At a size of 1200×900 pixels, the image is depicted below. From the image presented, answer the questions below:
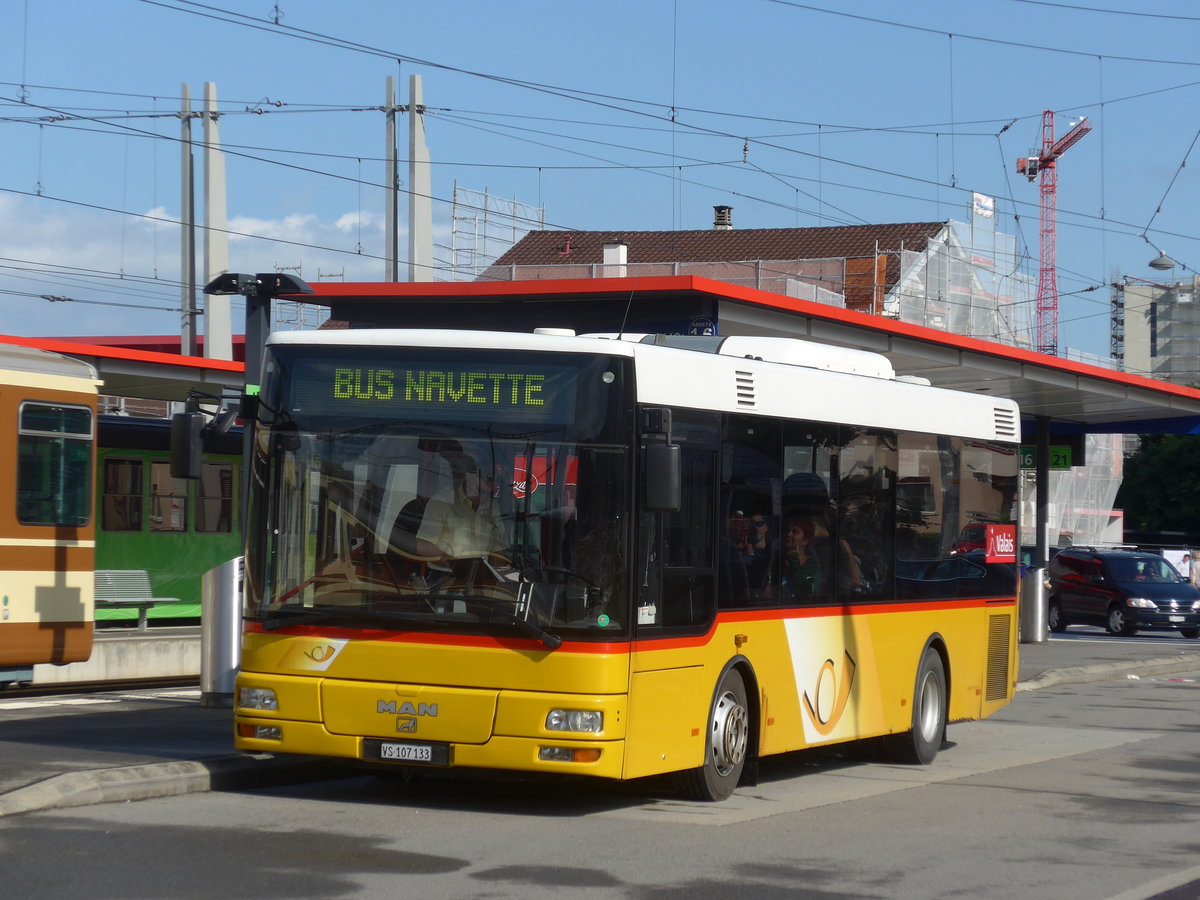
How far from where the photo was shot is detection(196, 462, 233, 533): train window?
25.0 m

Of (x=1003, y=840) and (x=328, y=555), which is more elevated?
(x=328, y=555)

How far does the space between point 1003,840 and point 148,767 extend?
16.1ft

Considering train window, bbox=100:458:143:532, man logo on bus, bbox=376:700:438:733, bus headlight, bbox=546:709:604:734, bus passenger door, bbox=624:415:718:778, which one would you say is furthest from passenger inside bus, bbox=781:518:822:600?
train window, bbox=100:458:143:532

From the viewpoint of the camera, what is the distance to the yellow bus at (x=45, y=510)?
16484 mm

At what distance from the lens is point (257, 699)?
1024cm

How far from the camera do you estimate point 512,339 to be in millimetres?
10016

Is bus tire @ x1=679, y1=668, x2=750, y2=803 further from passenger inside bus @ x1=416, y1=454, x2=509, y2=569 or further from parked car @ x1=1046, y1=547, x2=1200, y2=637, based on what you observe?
parked car @ x1=1046, y1=547, x2=1200, y2=637

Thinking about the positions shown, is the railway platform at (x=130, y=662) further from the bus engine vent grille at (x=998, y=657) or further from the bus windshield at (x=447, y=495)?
the bus windshield at (x=447, y=495)

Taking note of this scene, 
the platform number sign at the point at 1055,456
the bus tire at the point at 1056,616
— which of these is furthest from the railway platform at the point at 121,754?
the bus tire at the point at 1056,616

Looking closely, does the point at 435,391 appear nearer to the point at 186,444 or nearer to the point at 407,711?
the point at 407,711

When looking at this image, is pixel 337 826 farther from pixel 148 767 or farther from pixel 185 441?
pixel 185 441

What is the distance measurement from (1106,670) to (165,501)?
44.5 feet

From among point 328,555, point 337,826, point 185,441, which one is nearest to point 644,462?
point 328,555

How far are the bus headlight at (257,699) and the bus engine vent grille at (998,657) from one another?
7255mm
